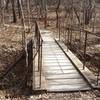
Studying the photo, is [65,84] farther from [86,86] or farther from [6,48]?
[6,48]

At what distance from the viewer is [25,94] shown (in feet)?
18.2

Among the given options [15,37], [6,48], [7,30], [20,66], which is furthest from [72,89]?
[7,30]

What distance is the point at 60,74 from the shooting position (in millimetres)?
6684

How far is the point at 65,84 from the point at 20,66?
360cm

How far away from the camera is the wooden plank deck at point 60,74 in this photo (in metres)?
5.81

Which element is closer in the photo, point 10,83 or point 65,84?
point 65,84

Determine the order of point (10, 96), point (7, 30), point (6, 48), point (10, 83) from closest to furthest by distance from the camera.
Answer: point (10, 96) → point (10, 83) → point (6, 48) → point (7, 30)

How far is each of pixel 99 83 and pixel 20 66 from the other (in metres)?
3.97

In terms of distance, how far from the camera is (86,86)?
229 inches

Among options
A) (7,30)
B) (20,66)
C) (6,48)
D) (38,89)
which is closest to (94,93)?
(38,89)

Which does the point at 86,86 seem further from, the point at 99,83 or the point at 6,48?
the point at 6,48

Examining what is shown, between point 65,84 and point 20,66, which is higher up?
point 65,84

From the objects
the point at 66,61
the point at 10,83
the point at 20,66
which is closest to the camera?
the point at 10,83

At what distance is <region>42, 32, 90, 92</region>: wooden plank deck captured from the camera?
5.81 m
